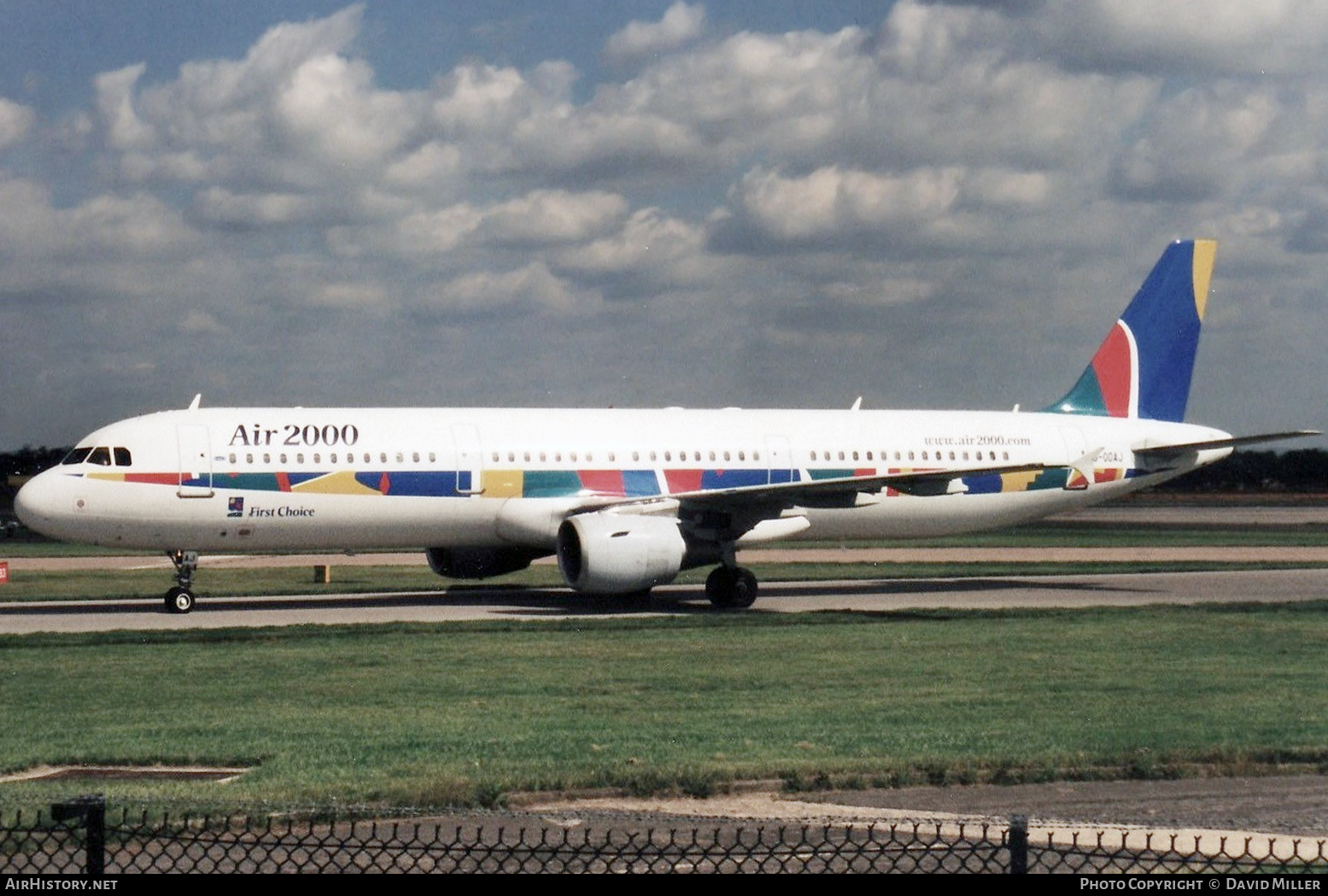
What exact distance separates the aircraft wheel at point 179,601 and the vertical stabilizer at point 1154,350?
69.0ft

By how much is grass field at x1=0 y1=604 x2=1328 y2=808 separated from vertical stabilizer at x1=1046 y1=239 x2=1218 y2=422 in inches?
546

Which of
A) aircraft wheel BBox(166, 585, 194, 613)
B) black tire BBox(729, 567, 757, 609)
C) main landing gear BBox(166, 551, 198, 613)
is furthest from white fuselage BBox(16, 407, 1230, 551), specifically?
black tire BBox(729, 567, 757, 609)

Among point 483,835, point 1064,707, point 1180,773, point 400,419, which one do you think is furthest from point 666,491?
point 483,835

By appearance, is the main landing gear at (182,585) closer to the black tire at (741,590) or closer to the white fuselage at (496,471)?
the white fuselage at (496,471)

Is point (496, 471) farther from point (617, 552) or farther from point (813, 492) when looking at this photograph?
point (813, 492)

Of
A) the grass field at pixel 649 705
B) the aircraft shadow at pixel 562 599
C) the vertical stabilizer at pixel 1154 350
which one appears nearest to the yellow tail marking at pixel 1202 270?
the vertical stabilizer at pixel 1154 350

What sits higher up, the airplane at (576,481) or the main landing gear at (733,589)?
the airplane at (576,481)

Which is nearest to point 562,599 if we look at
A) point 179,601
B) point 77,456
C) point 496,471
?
point 496,471

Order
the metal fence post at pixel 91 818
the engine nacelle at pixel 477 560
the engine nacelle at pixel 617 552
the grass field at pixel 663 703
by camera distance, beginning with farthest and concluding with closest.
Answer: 1. the engine nacelle at pixel 477 560
2. the engine nacelle at pixel 617 552
3. the grass field at pixel 663 703
4. the metal fence post at pixel 91 818

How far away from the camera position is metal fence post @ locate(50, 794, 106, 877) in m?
6.86

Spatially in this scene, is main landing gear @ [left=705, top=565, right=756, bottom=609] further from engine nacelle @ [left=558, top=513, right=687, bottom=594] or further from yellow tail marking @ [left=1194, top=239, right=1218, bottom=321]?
yellow tail marking @ [left=1194, top=239, right=1218, bottom=321]

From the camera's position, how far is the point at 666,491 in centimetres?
3384

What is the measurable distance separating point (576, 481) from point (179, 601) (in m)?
7.93

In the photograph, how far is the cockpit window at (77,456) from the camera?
2988 cm
